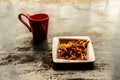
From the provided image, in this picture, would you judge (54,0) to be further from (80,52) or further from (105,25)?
(80,52)

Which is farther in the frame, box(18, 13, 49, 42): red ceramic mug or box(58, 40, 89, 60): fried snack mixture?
box(18, 13, 49, 42): red ceramic mug

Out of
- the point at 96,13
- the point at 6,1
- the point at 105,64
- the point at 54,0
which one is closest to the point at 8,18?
the point at 6,1

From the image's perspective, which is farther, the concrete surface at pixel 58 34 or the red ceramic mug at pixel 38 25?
the red ceramic mug at pixel 38 25

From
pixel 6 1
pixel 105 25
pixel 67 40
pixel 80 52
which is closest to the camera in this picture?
pixel 80 52

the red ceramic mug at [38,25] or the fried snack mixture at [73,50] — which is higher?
the red ceramic mug at [38,25]

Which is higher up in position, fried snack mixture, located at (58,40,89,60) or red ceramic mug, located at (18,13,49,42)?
red ceramic mug, located at (18,13,49,42)
